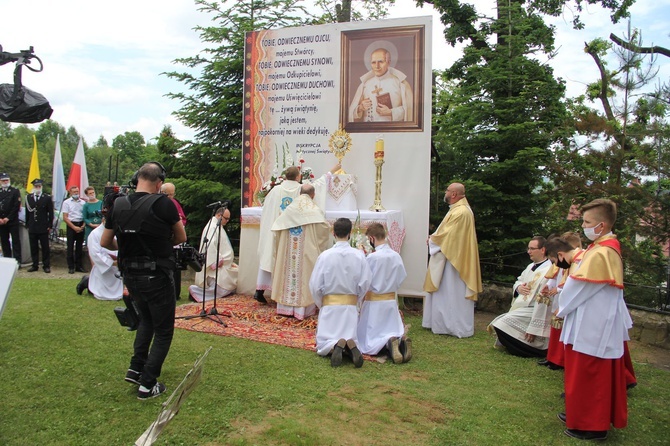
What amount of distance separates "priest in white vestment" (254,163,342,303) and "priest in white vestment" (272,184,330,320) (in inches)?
16.9

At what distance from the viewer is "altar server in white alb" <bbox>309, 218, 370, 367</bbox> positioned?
5.55 m

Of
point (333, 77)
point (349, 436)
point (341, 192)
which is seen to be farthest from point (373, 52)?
point (349, 436)

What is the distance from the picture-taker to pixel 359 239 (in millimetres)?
8062

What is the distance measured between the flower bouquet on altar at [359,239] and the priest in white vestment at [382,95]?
2270mm

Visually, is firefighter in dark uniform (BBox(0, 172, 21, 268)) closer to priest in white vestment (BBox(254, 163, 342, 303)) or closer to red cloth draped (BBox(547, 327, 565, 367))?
priest in white vestment (BBox(254, 163, 342, 303))

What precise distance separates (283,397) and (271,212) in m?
4.65

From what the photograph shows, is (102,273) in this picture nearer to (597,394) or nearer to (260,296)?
(260,296)

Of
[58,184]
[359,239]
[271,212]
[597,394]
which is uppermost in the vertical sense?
[58,184]

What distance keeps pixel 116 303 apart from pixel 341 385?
4.58m

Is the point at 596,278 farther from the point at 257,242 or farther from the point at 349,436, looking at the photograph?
the point at 257,242

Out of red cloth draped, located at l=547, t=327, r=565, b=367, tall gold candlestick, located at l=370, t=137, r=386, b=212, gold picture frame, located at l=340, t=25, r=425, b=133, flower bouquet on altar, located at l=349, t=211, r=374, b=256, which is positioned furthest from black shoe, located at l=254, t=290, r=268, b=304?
red cloth draped, located at l=547, t=327, r=565, b=367

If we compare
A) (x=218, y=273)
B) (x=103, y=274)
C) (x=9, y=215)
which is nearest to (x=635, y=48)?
(x=218, y=273)

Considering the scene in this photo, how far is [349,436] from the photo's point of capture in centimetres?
367

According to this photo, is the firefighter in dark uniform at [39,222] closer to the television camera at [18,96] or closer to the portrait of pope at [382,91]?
the portrait of pope at [382,91]
